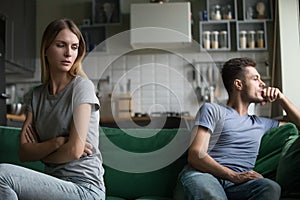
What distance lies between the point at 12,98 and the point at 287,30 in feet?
10.3

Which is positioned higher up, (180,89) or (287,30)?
(287,30)

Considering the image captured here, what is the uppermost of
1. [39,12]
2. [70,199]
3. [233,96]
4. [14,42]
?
[39,12]

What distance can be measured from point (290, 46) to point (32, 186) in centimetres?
355

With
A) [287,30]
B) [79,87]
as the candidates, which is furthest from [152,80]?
[79,87]

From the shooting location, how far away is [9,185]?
1304 mm

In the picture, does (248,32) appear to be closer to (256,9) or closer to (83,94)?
(256,9)

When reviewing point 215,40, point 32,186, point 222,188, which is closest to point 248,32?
point 215,40

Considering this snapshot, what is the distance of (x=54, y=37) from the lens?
156cm

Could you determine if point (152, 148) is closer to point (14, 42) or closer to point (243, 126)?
point (243, 126)

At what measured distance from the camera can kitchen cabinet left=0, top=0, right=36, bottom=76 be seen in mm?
4621

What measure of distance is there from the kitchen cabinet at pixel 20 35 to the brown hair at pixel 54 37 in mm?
3026

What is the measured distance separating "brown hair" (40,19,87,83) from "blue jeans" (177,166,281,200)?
1.97 feet

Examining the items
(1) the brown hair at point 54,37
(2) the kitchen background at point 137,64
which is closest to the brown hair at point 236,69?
(1) the brown hair at point 54,37

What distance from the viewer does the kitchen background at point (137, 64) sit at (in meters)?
4.84
